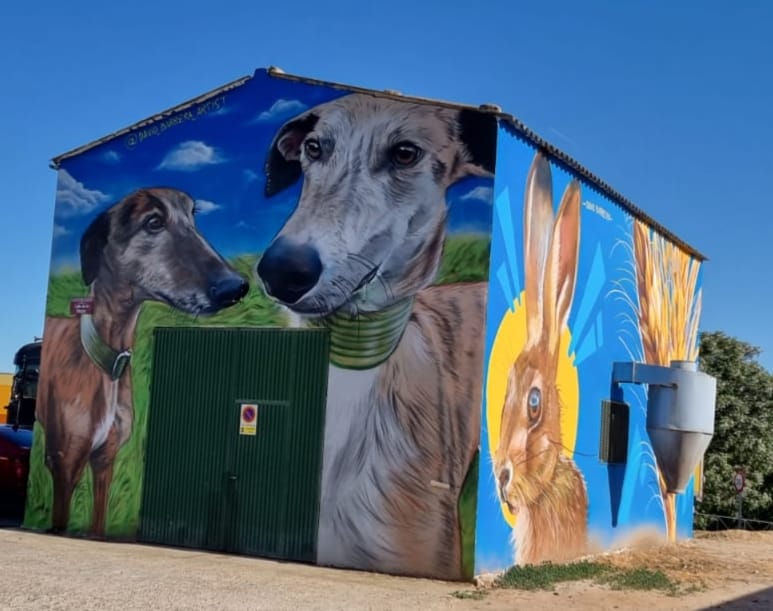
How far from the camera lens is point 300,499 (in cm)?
1424

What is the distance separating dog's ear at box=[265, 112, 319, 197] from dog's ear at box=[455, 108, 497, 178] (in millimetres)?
2354

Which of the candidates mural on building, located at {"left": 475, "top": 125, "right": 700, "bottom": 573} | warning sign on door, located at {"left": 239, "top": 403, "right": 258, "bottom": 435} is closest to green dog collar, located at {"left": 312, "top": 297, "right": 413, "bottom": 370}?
mural on building, located at {"left": 475, "top": 125, "right": 700, "bottom": 573}

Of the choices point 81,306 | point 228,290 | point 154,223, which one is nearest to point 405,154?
point 228,290

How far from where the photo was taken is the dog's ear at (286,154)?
1491 centimetres

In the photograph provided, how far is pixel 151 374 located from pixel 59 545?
279 centimetres

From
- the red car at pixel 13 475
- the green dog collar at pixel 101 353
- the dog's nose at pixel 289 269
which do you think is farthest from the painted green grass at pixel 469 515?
the red car at pixel 13 475

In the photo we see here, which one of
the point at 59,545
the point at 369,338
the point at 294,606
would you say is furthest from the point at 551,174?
the point at 59,545

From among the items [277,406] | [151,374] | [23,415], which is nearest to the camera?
[277,406]

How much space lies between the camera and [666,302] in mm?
20375

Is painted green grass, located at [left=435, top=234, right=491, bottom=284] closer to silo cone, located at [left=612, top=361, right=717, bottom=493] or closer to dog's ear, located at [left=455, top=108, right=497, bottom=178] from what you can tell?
dog's ear, located at [left=455, top=108, right=497, bottom=178]

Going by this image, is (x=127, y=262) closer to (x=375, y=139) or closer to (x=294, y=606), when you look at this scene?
(x=375, y=139)

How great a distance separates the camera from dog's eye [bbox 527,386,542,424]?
47.6ft

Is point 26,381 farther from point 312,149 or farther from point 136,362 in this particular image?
point 312,149

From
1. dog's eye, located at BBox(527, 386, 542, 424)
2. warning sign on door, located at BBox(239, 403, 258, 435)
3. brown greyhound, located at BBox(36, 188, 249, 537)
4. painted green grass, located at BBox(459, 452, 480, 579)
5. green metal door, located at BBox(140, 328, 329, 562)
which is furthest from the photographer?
brown greyhound, located at BBox(36, 188, 249, 537)
